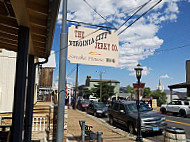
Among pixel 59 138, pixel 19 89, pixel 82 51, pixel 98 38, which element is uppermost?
pixel 98 38

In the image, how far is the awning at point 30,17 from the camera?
9.41 feet

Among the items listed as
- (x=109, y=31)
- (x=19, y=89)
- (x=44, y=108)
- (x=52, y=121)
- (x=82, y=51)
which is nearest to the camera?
(x=19, y=89)

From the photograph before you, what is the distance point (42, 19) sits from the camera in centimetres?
337

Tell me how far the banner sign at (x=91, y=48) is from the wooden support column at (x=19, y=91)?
7.34ft

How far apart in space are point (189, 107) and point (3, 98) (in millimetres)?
17231

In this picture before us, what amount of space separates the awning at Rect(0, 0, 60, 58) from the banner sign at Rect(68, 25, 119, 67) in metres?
1.10

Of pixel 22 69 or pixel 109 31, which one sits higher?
pixel 109 31

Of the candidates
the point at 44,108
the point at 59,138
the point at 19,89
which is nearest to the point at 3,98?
the point at 44,108

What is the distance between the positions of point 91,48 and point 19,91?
9.32ft

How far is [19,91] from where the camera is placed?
127 inches

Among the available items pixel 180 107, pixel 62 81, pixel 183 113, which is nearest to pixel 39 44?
pixel 62 81

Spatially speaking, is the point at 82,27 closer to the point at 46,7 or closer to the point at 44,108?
the point at 46,7

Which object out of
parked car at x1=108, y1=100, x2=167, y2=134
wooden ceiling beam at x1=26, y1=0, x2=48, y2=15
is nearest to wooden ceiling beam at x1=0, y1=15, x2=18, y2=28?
wooden ceiling beam at x1=26, y1=0, x2=48, y2=15

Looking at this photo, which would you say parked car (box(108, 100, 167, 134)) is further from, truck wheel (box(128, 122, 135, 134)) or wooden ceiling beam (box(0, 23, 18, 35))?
wooden ceiling beam (box(0, 23, 18, 35))
